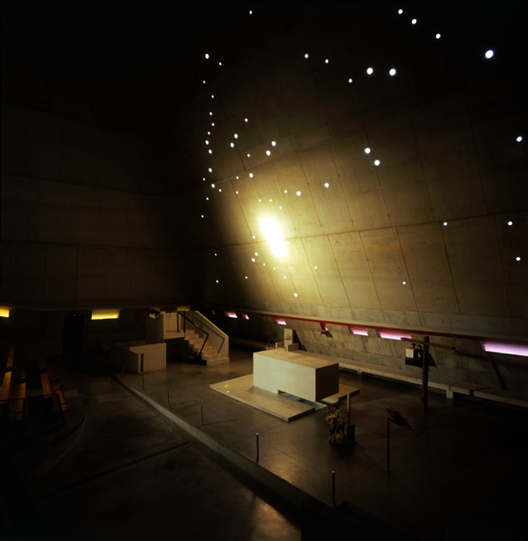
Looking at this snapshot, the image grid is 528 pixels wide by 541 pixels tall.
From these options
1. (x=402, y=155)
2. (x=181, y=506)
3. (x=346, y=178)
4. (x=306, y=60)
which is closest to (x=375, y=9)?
(x=306, y=60)

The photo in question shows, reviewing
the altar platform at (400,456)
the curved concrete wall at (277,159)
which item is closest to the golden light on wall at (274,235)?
the curved concrete wall at (277,159)

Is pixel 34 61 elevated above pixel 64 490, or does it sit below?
above

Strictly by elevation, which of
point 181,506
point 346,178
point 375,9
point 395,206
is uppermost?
point 375,9

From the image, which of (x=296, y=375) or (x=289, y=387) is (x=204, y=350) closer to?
(x=289, y=387)

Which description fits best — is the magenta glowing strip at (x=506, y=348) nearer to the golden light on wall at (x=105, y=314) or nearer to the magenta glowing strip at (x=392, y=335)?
the magenta glowing strip at (x=392, y=335)

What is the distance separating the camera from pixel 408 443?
25.7 ft

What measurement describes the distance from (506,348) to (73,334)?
60.7 feet

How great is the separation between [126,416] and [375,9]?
11997mm

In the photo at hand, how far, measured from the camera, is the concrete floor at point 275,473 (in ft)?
17.6

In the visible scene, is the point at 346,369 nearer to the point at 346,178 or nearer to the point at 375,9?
the point at 346,178

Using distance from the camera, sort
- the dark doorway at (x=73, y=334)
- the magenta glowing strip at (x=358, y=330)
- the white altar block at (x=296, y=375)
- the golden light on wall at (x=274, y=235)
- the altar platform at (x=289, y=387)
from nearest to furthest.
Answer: the altar platform at (x=289, y=387), the white altar block at (x=296, y=375), the magenta glowing strip at (x=358, y=330), the golden light on wall at (x=274, y=235), the dark doorway at (x=73, y=334)

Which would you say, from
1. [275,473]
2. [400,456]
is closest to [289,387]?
[400,456]

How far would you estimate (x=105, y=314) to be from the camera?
18.0 meters

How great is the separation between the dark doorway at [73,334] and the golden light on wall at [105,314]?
790 millimetres
